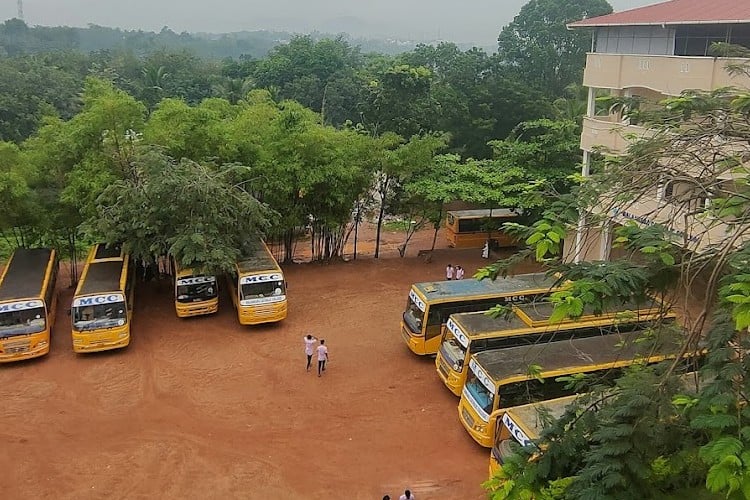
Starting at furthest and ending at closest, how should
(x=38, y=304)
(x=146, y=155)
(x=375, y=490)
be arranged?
(x=146, y=155)
(x=38, y=304)
(x=375, y=490)

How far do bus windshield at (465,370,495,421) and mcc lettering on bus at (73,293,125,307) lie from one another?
789 cm

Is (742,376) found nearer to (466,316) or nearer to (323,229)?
(466,316)

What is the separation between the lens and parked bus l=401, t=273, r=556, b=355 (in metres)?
13.2

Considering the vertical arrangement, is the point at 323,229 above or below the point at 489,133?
below

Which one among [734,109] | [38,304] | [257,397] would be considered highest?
[734,109]

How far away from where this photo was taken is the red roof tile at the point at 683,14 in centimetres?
1398

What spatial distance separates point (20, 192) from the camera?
16.3m

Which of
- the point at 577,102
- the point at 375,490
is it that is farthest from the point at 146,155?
the point at 577,102

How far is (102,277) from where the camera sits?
1474cm

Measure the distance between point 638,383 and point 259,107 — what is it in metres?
16.9

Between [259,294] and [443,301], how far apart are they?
4650mm

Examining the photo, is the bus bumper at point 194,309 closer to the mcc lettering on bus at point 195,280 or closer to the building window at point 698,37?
the mcc lettering on bus at point 195,280

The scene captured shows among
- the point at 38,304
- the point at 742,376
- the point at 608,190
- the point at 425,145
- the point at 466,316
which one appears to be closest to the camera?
the point at 742,376

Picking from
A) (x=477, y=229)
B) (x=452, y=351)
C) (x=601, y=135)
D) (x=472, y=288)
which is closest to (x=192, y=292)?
(x=472, y=288)
